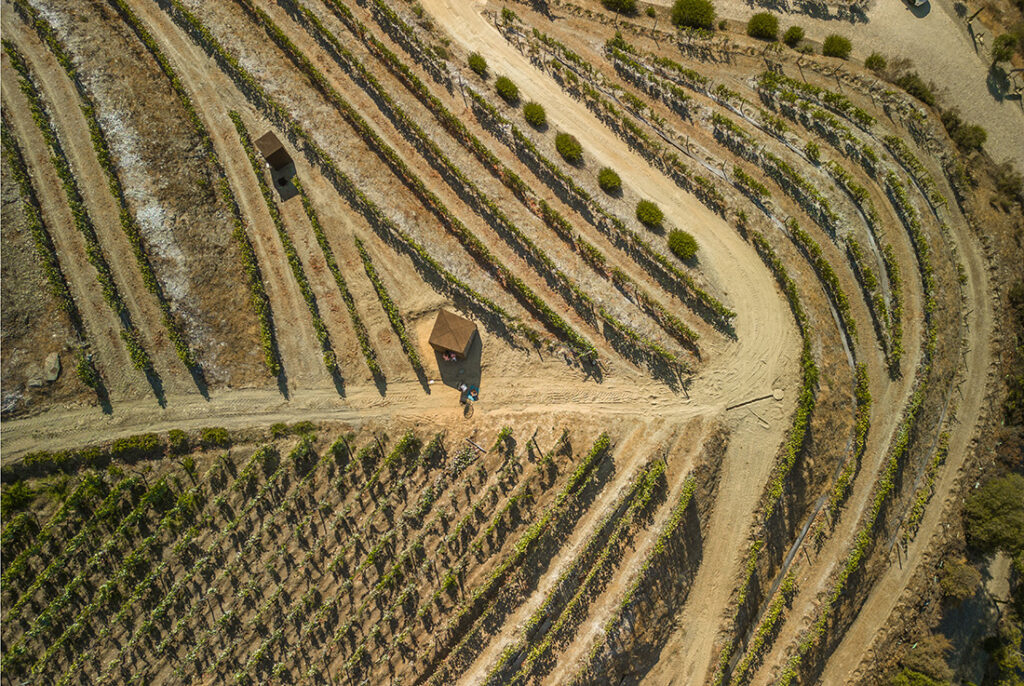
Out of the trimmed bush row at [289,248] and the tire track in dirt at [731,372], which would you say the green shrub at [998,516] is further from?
the trimmed bush row at [289,248]

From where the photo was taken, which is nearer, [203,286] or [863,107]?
[203,286]

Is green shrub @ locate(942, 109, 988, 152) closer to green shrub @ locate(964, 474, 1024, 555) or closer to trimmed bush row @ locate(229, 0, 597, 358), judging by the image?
green shrub @ locate(964, 474, 1024, 555)

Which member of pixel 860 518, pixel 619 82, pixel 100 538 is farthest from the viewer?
pixel 619 82

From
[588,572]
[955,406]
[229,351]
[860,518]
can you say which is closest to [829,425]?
[860,518]

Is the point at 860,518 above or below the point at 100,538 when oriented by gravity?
above

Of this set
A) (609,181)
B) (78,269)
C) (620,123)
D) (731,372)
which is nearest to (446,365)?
(609,181)

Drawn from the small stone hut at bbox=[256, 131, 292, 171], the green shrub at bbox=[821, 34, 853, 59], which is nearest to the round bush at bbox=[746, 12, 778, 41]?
the green shrub at bbox=[821, 34, 853, 59]

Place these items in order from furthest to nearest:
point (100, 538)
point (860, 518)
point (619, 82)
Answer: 1. point (619, 82)
2. point (860, 518)
3. point (100, 538)

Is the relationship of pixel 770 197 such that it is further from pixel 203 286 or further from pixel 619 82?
pixel 203 286

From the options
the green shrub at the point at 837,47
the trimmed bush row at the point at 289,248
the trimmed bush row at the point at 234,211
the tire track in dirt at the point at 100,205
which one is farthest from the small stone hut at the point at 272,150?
the green shrub at the point at 837,47
